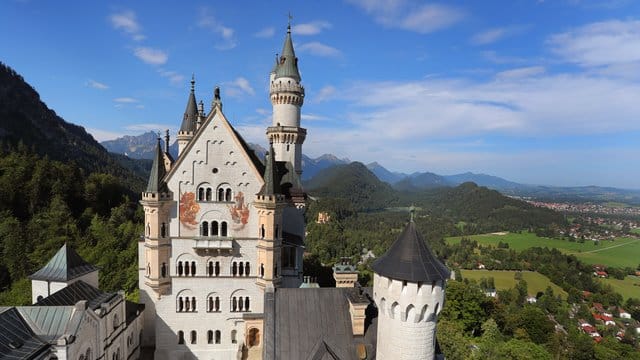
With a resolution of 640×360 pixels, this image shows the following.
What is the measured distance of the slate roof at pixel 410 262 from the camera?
16.6 meters

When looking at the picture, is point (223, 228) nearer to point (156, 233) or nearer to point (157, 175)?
point (156, 233)

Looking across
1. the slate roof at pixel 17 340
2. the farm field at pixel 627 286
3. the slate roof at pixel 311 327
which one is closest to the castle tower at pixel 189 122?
the slate roof at pixel 17 340

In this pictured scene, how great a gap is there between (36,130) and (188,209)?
14175 centimetres

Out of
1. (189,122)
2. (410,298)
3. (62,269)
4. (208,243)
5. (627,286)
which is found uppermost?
(189,122)

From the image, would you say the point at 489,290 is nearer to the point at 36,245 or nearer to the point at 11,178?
the point at 36,245

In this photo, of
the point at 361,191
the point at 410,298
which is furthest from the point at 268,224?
the point at 361,191

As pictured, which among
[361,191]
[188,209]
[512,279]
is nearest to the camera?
[188,209]

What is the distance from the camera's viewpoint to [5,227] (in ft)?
175

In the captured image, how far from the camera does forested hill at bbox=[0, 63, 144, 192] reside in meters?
123

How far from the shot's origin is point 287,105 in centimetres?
3897

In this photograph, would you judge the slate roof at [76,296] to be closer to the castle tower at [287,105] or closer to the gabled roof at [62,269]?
the gabled roof at [62,269]

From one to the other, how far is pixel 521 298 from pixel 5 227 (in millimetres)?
113168

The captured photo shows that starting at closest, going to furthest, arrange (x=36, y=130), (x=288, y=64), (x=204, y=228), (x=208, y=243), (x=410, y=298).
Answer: (x=410, y=298) < (x=208, y=243) < (x=204, y=228) < (x=288, y=64) < (x=36, y=130)

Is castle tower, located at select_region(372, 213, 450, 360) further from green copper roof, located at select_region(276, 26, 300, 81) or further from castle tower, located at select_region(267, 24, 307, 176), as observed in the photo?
green copper roof, located at select_region(276, 26, 300, 81)
